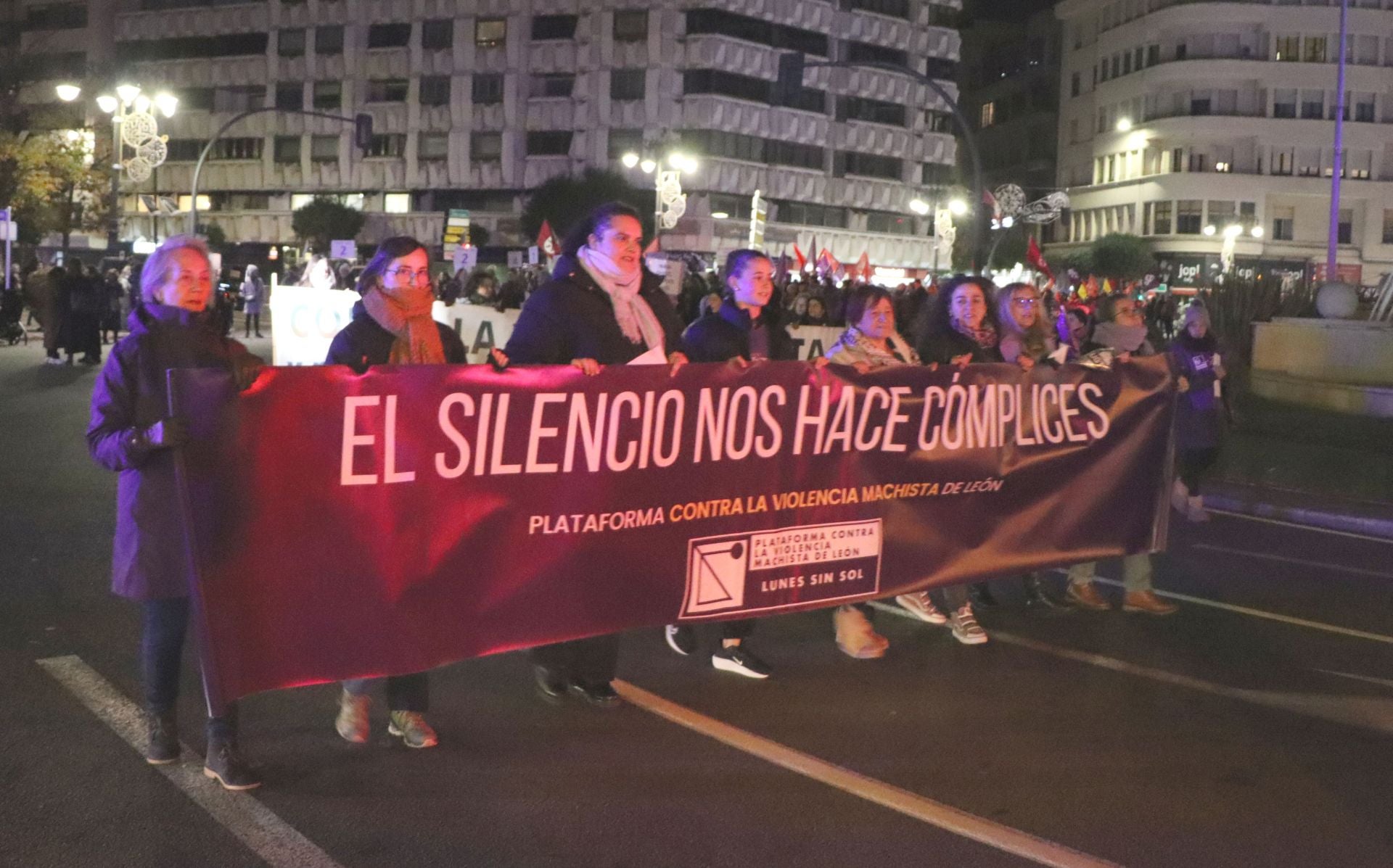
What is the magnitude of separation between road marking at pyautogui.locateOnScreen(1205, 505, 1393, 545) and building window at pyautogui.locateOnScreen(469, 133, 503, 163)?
218ft

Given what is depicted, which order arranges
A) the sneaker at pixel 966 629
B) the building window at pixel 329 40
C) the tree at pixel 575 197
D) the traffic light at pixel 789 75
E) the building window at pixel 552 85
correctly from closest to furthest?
the sneaker at pixel 966 629 < the traffic light at pixel 789 75 < the tree at pixel 575 197 < the building window at pixel 552 85 < the building window at pixel 329 40

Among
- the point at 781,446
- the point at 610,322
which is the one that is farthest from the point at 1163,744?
the point at 610,322

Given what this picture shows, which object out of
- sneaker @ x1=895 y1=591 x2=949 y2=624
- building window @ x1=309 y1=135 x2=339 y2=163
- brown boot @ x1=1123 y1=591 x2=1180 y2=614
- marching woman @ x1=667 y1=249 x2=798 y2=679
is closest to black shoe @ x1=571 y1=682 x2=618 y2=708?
marching woman @ x1=667 y1=249 x2=798 y2=679

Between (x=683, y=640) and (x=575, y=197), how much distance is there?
63.6m

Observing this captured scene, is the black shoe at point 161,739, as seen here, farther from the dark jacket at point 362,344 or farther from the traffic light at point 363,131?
the traffic light at point 363,131

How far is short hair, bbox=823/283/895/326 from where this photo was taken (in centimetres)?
739

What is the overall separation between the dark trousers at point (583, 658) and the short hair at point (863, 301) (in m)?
2.04

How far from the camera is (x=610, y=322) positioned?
20.5 feet

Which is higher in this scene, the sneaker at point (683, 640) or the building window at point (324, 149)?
the building window at point (324, 149)

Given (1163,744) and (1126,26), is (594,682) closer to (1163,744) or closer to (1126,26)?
(1163,744)

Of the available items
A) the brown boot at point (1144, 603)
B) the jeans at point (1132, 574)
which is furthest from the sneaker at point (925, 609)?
the brown boot at point (1144, 603)

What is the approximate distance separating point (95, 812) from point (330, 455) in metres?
1.32

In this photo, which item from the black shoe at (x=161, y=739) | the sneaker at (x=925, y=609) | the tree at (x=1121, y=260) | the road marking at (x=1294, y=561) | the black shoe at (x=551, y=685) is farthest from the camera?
the tree at (x=1121, y=260)

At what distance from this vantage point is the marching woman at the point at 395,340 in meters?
5.70
